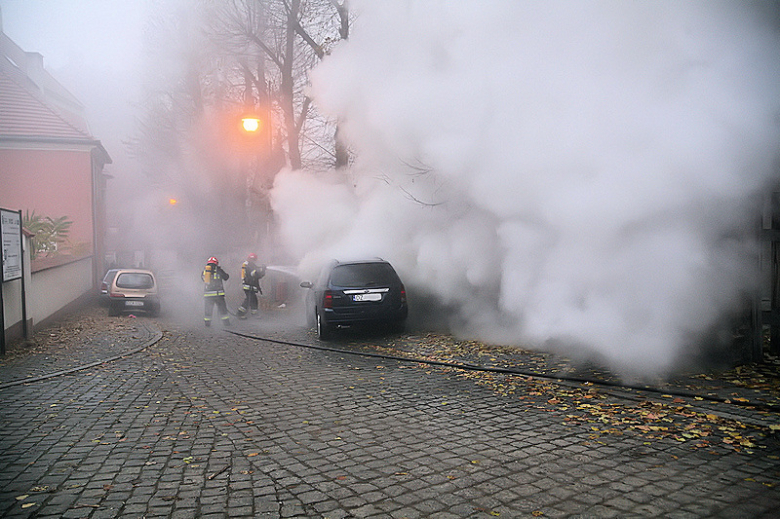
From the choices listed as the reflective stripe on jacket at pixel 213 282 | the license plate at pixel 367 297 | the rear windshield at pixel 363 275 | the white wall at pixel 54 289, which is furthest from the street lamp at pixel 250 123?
the license plate at pixel 367 297

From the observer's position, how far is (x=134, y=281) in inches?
736

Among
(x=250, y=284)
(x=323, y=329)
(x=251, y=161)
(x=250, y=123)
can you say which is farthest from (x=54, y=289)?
(x=251, y=161)

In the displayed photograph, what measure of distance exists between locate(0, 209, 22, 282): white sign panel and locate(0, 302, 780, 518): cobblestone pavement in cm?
258

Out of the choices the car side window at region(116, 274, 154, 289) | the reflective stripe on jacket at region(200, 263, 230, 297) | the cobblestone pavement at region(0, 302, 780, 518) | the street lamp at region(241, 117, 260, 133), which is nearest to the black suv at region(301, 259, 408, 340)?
the cobblestone pavement at region(0, 302, 780, 518)

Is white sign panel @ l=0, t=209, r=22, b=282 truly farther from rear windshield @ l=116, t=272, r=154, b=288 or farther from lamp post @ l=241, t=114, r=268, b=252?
lamp post @ l=241, t=114, r=268, b=252

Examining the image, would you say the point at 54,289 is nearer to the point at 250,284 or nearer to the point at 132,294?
the point at 132,294

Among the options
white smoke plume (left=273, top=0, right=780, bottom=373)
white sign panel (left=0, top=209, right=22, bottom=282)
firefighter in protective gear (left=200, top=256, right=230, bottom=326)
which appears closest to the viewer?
white smoke plume (left=273, top=0, right=780, bottom=373)

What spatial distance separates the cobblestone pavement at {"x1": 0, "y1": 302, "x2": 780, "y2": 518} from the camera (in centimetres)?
402

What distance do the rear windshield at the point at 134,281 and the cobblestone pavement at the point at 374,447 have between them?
9992 mm

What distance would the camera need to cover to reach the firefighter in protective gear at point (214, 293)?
15602 millimetres

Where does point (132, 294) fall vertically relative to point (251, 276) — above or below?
below

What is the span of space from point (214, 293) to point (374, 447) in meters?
11.4

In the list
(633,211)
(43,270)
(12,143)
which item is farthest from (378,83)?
(12,143)

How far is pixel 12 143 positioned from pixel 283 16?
14.7 m
